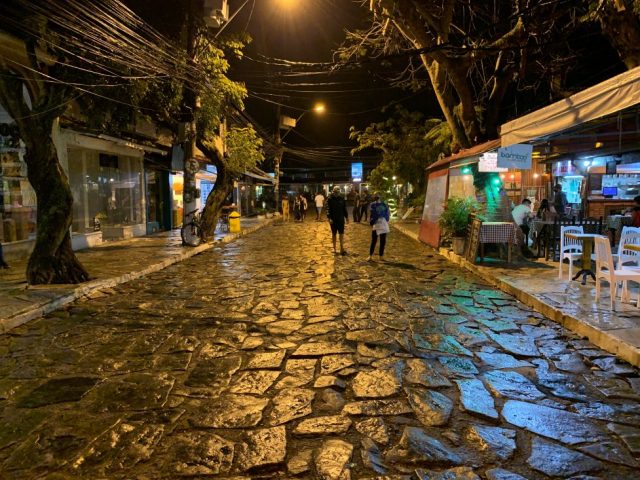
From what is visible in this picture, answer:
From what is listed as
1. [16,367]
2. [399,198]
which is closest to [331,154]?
[399,198]

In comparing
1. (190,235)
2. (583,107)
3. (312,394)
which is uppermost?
(583,107)

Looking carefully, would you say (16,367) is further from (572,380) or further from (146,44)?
(146,44)

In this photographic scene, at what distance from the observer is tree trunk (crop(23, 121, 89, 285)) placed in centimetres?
872

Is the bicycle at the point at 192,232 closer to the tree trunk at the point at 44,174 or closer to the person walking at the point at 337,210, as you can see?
the person walking at the point at 337,210

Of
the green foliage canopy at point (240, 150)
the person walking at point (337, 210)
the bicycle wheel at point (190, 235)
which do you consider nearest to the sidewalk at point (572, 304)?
the person walking at point (337, 210)

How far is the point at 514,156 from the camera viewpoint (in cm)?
1123

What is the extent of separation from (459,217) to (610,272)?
635 cm

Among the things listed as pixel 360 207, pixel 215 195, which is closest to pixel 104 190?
pixel 215 195

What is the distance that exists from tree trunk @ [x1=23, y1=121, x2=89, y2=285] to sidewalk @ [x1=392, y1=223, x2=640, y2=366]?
853cm

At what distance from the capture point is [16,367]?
5109 mm

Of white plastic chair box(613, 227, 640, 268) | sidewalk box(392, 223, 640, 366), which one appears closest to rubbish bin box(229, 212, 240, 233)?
sidewalk box(392, 223, 640, 366)

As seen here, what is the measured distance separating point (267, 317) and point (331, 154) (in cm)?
4938

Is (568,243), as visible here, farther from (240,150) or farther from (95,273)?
(240,150)

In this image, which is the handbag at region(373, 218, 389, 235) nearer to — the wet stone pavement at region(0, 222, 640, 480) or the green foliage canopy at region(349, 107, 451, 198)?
the wet stone pavement at region(0, 222, 640, 480)
